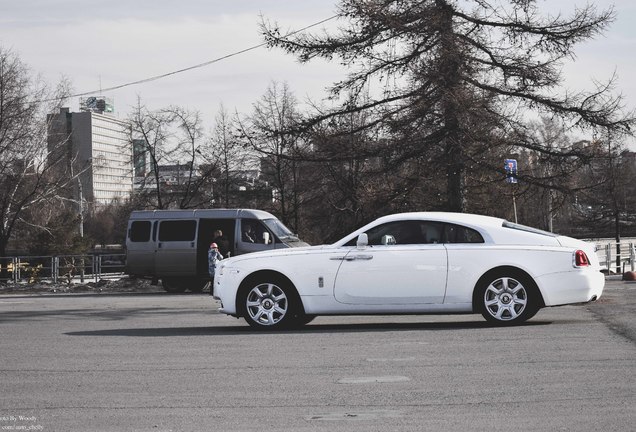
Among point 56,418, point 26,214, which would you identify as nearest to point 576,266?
point 56,418

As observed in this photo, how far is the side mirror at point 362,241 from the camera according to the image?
1328 centimetres

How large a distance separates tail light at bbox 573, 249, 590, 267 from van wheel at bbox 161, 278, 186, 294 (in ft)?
65.6

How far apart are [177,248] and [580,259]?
1969 cm

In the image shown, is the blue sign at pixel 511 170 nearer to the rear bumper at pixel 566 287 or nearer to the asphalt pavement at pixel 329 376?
the asphalt pavement at pixel 329 376

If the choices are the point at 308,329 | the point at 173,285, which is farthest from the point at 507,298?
the point at 173,285

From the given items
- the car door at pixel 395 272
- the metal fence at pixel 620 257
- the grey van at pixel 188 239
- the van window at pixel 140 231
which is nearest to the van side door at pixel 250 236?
the grey van at pixel 188 239

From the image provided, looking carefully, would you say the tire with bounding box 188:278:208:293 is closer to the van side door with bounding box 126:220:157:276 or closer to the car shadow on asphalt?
the van side door with bounding box 126:220:157:276

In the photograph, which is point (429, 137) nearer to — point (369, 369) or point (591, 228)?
point (369, 369)

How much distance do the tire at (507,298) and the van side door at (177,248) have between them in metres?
18.8

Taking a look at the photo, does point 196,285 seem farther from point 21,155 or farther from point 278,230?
point 21,155

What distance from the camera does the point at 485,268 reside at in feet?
43.1

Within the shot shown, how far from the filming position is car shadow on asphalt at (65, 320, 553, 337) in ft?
44.1

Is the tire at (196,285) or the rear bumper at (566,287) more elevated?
the rear bumper at (566,287)

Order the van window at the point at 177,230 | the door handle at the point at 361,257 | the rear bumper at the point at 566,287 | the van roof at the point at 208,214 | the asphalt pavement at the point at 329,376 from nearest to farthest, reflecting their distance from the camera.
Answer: the asphalt pavement at the point at 329,376 < the rear bumper at the point at 566,287 < the door handle at the point at 361,257 < the van roof at the point at 208,214 < the van window at the point at 177,230
